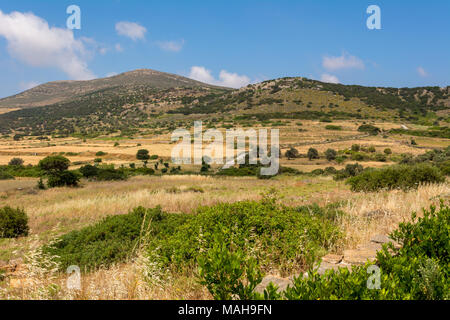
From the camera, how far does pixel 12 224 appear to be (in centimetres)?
983

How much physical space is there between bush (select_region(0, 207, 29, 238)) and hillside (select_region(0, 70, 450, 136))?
76.9m

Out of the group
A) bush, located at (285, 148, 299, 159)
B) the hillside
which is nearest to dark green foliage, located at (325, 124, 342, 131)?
the hillside

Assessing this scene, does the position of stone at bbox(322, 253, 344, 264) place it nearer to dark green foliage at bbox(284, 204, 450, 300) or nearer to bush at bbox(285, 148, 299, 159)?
dark green foliage at bbox(284, 204, 450, 300)

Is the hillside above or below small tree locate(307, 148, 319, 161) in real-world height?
above

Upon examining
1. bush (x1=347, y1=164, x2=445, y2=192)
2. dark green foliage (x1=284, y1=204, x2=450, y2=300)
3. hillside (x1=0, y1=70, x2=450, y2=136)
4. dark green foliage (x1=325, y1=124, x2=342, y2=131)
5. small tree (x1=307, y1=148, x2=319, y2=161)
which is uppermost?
hillside (x1=0, y1=70, x2=450, y2=136)

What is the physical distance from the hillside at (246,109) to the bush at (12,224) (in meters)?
76.9

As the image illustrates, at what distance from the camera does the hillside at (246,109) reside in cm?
9856

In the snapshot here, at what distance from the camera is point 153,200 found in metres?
14.1

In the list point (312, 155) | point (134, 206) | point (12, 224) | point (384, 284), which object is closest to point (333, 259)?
point (384, 284)

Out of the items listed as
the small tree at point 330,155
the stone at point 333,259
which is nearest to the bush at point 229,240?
the stone at point 333,259

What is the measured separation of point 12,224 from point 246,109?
10609 centimetres

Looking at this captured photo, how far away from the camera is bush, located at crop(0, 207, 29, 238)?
31.4 ft
